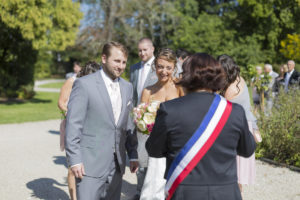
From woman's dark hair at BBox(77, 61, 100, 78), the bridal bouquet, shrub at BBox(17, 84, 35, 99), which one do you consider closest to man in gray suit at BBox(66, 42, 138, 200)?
the bridal bouquet

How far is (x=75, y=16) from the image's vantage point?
21047mm

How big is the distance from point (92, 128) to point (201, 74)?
52.2 inches

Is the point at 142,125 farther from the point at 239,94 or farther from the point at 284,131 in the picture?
the point at 284,131

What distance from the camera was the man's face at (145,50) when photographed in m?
5.65

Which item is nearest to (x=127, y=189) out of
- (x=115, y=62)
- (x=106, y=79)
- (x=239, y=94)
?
(x=239, y=94)

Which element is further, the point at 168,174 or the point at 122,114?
the point at 122,114

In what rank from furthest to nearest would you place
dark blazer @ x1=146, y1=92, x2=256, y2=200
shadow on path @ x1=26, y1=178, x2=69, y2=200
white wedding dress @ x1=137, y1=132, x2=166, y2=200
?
shadow on path @ x1=26, y1=178, x2=69, y2=200, white wedding dress @ x1=137, y1=132, x2=166, y2=200, dark blazer @ x1=146, y1=92, x2=256, y2=200

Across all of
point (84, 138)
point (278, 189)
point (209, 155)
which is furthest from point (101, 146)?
point (278, 189)

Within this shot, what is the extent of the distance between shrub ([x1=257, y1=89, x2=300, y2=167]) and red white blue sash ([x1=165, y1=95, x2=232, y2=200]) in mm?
5640

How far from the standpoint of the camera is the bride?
425cm

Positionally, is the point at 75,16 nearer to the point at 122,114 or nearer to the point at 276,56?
the point at 122,114

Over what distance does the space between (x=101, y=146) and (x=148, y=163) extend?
4.88ft

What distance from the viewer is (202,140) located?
2.10 metres

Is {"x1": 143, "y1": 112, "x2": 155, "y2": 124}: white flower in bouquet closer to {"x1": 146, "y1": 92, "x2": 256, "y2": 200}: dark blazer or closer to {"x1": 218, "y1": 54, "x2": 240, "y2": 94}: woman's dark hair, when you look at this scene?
{"x1": 146, "y1": 92, "x2": 256, "y2": 200}: dark blazer
